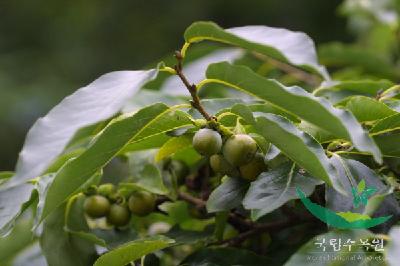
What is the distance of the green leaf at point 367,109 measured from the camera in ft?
2.60

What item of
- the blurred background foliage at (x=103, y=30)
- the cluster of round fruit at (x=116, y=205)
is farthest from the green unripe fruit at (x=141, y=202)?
the blurred background foliage at (x=103, y=30)

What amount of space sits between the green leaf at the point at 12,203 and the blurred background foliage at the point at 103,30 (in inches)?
101

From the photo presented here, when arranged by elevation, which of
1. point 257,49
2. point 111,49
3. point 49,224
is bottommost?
point 111,49

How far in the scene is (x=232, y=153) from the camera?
2.43ft

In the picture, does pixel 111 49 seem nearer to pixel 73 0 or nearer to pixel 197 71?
pixel 73 0

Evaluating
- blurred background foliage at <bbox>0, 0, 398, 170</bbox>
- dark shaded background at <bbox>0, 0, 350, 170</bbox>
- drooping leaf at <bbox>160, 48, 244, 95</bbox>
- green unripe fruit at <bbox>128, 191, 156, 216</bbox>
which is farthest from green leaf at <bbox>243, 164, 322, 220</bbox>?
dark shaded background at <bbox>0, 0, 350, 170</bbox>

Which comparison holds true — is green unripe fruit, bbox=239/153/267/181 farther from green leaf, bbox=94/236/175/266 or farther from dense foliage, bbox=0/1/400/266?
green leaf, bbox=94/236/175/266

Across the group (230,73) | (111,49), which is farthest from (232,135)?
A: (111,49)

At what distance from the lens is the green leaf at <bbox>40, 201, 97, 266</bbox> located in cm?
86

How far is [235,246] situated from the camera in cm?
90

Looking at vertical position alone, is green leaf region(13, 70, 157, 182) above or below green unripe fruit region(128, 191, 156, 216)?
above

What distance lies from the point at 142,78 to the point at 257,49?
0.37 ft

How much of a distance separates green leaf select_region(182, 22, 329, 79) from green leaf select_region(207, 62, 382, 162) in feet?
0.08

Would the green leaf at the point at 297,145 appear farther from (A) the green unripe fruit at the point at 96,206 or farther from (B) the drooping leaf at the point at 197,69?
(B) the drooping leaf at the point at 197,69
